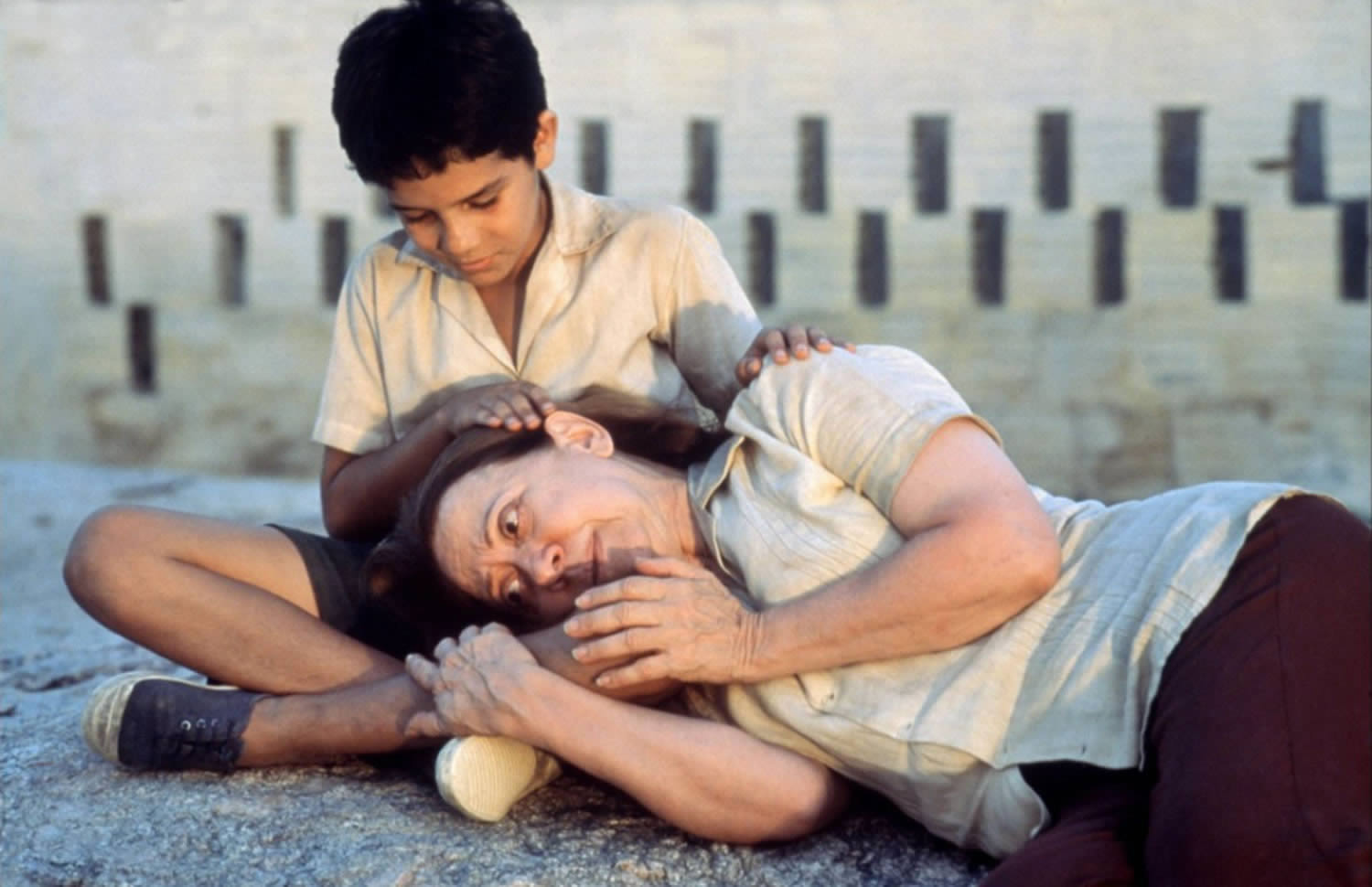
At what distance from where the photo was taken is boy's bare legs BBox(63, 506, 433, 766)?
265cm

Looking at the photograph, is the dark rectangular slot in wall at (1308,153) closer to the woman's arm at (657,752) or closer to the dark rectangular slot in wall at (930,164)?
the dark rectangular slot in wall at (930,164)

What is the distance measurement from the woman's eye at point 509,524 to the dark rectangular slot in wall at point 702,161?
219 inches

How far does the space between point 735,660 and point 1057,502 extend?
531mm

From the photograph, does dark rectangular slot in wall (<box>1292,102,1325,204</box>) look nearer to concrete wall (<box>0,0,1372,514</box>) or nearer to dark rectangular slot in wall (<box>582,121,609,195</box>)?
concrete wall (<box>0,0,1372,514</box>)

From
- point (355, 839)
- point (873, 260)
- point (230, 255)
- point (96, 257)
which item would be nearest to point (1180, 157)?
point (873, 260)

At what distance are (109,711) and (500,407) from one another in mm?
776

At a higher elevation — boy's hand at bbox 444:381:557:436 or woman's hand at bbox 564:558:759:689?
boy's hand at bbox 444:381:557:436

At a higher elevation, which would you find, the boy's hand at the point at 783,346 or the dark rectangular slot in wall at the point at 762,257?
the boy's hand at the point at 783,346

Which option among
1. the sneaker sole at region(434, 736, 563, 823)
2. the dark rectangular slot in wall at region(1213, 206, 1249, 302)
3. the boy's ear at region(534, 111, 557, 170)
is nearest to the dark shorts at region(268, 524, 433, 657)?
the sneaker sole at region(434, 736, 563, 823)

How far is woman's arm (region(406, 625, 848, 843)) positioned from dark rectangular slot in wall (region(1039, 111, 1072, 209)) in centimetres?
573

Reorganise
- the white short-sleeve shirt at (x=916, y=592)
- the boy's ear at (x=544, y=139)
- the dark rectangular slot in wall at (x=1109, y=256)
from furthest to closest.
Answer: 1. the dark rectangular slot in wall at (x=1109, y=256)
2. the boy's ear at (x=544, y=139)
3. the white short-sleeve shirt at (x=916, y=592)

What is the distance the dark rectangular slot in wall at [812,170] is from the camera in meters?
7.86

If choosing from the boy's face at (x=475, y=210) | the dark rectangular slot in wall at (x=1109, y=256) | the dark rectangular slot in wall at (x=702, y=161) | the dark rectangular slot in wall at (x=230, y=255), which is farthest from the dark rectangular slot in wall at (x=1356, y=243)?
the boy's face at (x=475, y=210)

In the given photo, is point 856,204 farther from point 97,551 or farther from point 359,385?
point 97,551
